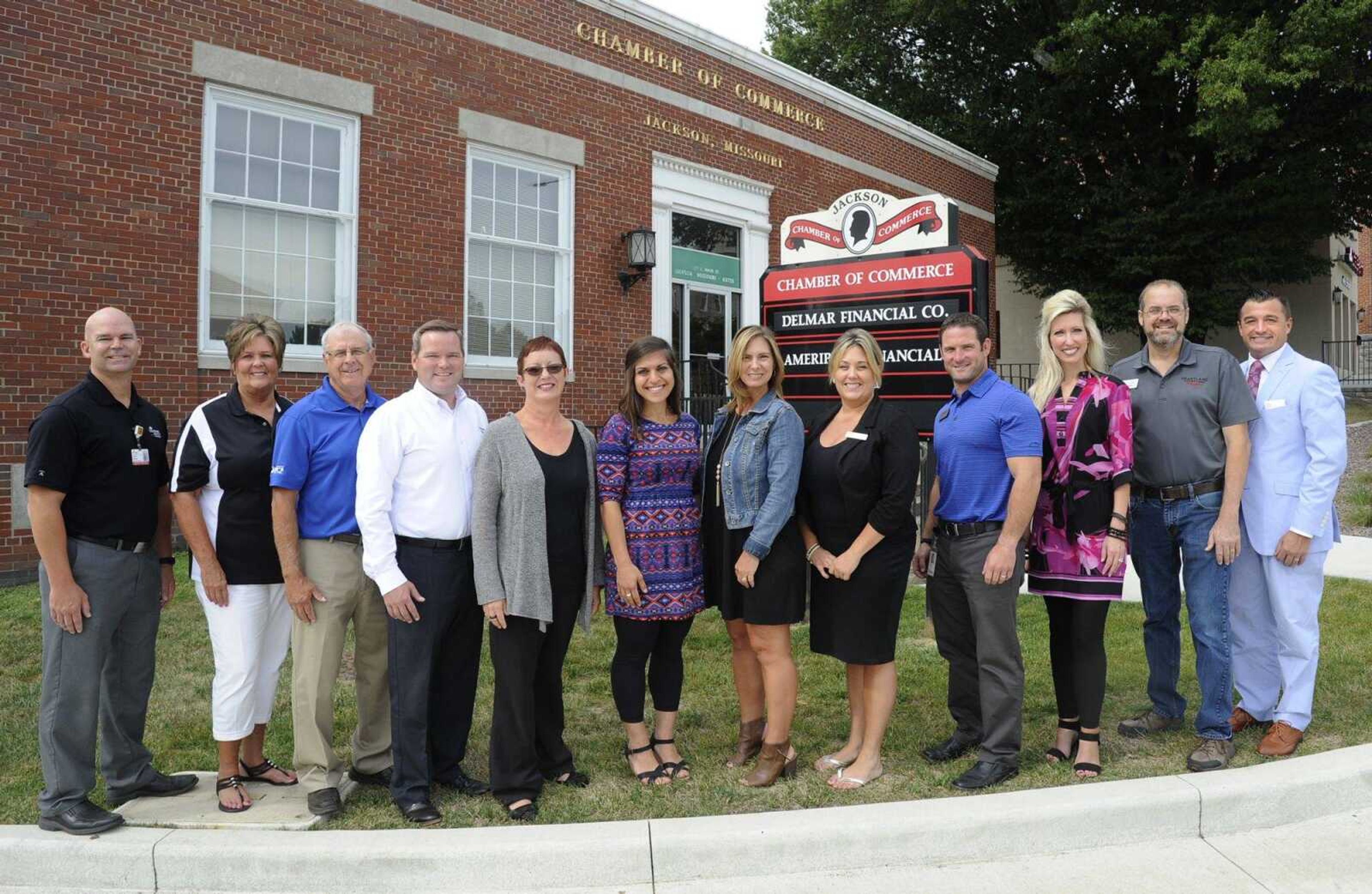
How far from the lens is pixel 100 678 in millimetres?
3609

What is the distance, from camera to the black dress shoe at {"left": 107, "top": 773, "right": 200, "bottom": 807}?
3766 mm

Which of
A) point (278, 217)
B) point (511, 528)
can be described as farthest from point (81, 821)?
point (278, 217)

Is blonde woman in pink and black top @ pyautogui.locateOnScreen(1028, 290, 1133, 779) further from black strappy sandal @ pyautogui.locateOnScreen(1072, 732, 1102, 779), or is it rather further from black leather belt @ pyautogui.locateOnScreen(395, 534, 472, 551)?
black leather belt @ pyautogui.locateOnScreen(395, 534, 472, 551)

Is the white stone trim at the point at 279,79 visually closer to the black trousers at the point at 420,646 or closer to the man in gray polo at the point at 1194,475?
the black trousers at the point at 420,646

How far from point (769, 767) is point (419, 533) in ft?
5.65

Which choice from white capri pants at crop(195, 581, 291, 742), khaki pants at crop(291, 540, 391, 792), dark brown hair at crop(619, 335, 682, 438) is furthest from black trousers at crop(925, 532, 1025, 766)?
white capri pants at crop(195, 581, 291, 742)

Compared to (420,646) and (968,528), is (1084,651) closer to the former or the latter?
(968,528)

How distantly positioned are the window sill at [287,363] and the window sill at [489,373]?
62.3 inches

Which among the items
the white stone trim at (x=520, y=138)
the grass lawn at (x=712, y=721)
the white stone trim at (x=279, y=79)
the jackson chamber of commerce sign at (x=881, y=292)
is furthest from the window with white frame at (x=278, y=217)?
the jackson chamber of commerce sign at (x=881, y=292)

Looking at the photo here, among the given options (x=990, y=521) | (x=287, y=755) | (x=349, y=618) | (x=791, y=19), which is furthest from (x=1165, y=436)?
(x=791, y=19)

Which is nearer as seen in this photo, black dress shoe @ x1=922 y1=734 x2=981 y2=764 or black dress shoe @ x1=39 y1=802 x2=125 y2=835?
black dress shoe @ x1=39 y1=802 x2=125 y2=835

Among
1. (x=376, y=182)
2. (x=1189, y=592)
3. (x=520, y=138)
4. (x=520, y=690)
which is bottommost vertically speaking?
(x=520, y=690)

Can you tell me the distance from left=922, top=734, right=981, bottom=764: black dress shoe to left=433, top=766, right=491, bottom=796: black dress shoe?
77.1 inches

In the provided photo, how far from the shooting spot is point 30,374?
7.85 meters
